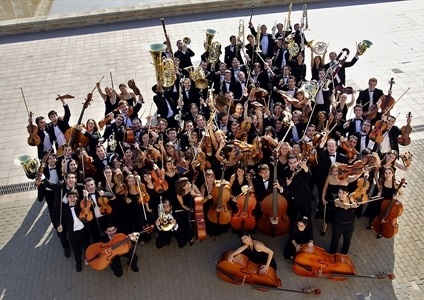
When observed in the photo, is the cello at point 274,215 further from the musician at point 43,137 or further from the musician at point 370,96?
the musician at point 43,137

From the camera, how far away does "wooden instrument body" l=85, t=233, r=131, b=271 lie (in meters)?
5.92

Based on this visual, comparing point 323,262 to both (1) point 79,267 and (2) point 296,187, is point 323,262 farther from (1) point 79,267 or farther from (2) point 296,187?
(1) point 79,267

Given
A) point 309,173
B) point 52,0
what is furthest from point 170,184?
point 52,0

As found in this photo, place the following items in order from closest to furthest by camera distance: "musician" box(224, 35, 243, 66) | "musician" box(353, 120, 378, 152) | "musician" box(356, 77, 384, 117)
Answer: "musician" box(353, 120, 378, 152)
"musician" box(356, 77, 384, 117)
"musician" box(224, 35, 243, 66)

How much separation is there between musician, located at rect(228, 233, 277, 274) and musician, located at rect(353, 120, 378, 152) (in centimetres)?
225

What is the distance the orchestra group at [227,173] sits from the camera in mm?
6242

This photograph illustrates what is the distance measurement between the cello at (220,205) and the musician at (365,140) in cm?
218

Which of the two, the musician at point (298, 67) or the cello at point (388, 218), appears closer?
the cello at point (388, 218)

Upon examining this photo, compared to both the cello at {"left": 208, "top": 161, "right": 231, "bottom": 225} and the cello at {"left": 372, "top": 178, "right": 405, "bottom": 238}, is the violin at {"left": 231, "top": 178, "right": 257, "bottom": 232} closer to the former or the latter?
the cello at {"left": 208, "top": 161, "right": 231, "bottom": 225}

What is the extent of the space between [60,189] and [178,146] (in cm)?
184

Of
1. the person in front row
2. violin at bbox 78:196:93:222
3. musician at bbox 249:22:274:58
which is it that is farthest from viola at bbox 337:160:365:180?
musician at bbox 249:22:274:58

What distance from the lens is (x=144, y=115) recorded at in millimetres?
9938

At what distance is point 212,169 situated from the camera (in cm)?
697

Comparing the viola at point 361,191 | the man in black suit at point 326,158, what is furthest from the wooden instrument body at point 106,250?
the viola at point 361,191
